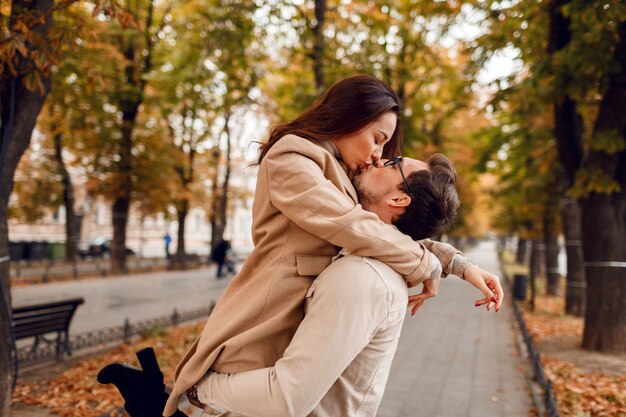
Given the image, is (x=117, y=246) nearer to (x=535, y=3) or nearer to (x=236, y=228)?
(x=535, y=3)

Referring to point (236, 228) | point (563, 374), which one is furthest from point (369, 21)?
point (236, 228)

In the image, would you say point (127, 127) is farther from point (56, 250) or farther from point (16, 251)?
point (56, 250)

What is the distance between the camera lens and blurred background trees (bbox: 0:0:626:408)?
592 cm

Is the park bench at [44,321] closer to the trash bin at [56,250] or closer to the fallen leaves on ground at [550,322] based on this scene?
the fallen leaves on ground at [550,322]

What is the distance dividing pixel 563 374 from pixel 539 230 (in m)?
13.9

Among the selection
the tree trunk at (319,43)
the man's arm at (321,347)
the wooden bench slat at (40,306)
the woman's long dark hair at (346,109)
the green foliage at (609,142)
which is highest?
the tree trunk at (319,43)

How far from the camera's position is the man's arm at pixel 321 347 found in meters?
1.42

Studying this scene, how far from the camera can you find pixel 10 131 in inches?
179

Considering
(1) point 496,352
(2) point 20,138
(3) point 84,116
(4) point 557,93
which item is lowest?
(1) point 496,352

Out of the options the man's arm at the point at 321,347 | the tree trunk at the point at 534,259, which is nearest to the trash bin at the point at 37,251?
the tree trunk at the point at 534,259

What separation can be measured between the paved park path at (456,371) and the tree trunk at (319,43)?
5975mm

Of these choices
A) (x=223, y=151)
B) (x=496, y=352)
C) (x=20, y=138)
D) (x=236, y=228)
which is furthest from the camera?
(x=236, y=228)

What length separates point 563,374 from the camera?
289 inches

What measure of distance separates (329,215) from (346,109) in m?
0.46
